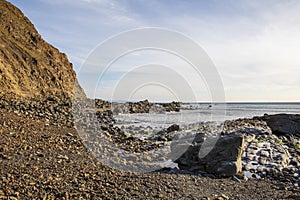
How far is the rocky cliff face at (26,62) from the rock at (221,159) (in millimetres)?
15963

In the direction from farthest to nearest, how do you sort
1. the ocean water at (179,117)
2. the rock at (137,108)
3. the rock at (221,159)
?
the rock at (137,108) → the ocean water at (179,117) → the rock at (221,159)

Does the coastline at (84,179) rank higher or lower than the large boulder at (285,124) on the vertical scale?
lower

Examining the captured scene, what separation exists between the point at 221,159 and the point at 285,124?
12.4 meters

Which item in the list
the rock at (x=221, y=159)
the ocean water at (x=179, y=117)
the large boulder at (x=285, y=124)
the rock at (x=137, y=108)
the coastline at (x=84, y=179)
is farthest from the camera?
the rock at (x=137, y=108)

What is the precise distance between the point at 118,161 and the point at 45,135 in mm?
2660

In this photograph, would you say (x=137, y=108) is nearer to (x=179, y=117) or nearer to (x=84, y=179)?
(x=179, y=117)

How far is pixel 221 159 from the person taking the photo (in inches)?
312

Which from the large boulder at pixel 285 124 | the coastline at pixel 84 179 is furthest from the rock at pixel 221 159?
the large boulder at pixel 285 124

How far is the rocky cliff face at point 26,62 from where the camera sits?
22.9m

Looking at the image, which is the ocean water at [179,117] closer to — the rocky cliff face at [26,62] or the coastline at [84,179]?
the rocky cliff face at [26,62]

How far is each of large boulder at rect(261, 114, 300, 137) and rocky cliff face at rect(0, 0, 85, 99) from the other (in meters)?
18.1

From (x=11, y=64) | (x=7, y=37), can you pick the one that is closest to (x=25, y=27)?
(x=7, y=37)

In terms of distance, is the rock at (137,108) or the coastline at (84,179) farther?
the rock at (137,108)

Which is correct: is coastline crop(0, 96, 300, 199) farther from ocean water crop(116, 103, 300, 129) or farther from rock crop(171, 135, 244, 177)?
ocean water crop(116, 103, 300, 129)
